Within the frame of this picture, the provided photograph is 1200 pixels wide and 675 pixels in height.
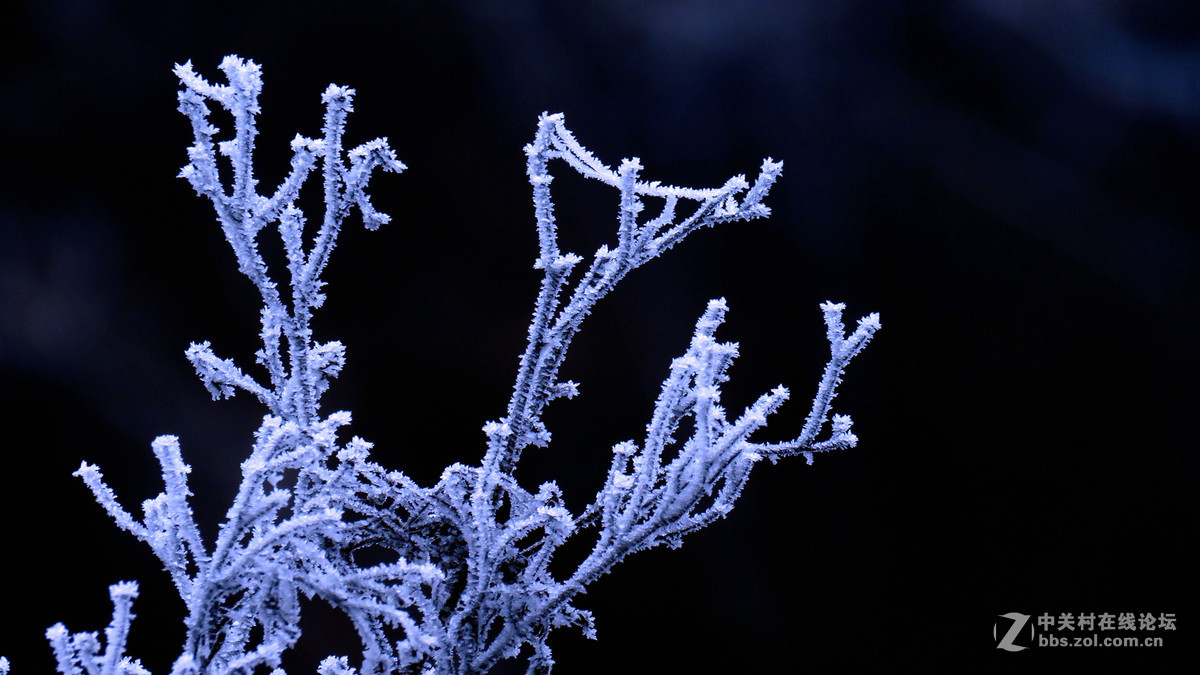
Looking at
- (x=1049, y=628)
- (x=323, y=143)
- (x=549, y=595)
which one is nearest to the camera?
(x=549, y=595)

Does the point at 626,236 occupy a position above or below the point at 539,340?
above

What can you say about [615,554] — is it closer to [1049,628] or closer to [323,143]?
[323,143]

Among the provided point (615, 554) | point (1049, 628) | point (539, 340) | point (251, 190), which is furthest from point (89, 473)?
point (1049, 628)

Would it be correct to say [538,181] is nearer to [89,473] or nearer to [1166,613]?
[89,473]

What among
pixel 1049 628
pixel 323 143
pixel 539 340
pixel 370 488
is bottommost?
pixel 370 488

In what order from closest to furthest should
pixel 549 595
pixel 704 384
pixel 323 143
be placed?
1. pixel 704 384
2. pixel 549 595
3. pixel 323 143

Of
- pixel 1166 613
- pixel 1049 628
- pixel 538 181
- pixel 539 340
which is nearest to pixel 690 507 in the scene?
pixel 539 340

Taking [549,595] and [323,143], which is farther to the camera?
[323,143]
